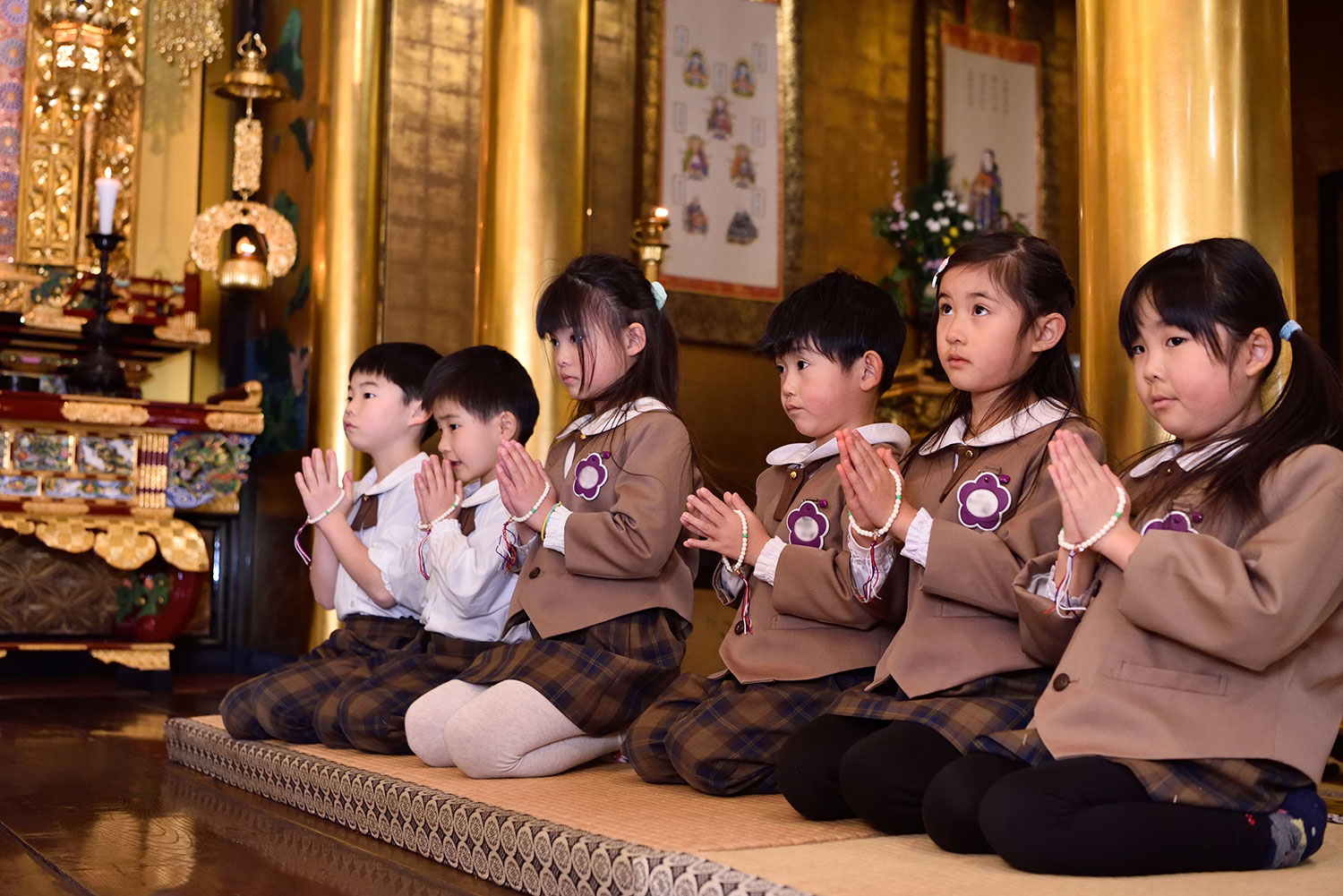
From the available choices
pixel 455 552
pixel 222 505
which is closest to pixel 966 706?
pixel 455 552

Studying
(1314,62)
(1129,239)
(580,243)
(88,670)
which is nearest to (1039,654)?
(1129,239)

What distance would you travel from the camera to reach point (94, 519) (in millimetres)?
4742

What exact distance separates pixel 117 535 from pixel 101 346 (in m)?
0.78

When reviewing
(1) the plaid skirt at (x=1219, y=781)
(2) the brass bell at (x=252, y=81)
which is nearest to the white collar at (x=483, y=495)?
(1) the plaid skirt at (x=1219, y=781)

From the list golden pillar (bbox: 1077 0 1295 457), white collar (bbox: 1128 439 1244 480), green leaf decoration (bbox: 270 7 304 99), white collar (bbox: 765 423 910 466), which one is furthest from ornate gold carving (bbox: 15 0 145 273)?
white collar (bbox: 1128 439 1244 480)

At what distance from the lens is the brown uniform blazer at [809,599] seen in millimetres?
2188

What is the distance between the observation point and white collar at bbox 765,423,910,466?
7.50ft

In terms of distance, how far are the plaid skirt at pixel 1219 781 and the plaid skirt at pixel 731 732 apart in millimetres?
630

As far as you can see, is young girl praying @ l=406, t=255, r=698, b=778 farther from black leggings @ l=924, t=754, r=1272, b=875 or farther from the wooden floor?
black leggings @ l=924, t=754, r=1272, b=875

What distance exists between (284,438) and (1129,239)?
3863 millimetres

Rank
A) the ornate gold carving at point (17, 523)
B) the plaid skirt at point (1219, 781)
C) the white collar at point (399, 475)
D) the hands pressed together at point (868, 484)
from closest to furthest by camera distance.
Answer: the plaid skirt at point (1219, 781) → the hands pressed together at point (868, 484) → the white collar at point (399, 475) → the ornate gold carving at point (17, 523)

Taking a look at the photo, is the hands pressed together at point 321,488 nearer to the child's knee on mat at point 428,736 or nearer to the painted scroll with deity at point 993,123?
the child's knee on mat at point 428,736

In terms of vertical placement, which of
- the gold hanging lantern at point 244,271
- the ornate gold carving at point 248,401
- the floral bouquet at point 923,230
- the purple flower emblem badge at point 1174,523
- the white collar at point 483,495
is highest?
the floral bouquet at point 923,230

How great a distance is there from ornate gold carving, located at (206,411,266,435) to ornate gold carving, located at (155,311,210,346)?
446 mm
